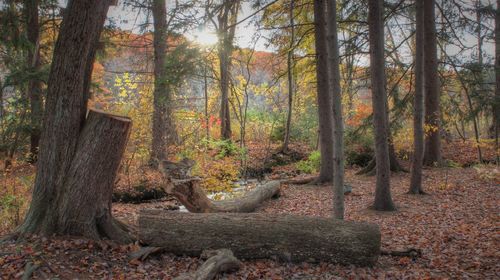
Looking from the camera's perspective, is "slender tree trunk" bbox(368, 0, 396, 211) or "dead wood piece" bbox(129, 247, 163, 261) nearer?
"dead wood piece" bbox(129, 247, 163, 261)

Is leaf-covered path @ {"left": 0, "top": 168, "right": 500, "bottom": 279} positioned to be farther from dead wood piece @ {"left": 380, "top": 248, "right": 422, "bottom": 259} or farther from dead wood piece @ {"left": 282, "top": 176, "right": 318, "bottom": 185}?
dead wood piece @ {"left": 282, "top": 176, "right": 318, "bottom": 185}

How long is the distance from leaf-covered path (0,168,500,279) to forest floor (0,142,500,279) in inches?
0.4

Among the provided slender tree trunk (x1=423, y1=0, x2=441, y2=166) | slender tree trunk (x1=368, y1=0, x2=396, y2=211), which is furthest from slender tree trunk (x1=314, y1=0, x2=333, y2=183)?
slender tree trunk (x1=368, y1=0, x2=396, y2=211)

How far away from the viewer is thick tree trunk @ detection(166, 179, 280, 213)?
23.6 ft

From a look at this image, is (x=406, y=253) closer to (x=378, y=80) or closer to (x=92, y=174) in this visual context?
(x=378, y=80)

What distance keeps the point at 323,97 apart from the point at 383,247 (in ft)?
19.6

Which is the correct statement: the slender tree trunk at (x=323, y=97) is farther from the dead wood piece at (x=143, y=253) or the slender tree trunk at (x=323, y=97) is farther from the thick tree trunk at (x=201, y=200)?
the dead wood piece at (x=143, y=253)

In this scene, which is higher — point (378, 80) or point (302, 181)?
point (378, 80)

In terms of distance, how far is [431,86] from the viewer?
12805 millimetres

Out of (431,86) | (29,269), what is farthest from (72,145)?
(431,86)

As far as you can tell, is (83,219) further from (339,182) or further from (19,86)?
(19,86)

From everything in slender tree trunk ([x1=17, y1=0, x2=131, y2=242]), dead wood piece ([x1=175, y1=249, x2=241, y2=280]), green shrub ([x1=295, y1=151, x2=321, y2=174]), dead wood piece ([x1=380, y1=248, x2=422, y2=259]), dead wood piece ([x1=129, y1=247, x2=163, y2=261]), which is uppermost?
slender tree trunk ([x1=17, y1=0, x2=131, y2=242])

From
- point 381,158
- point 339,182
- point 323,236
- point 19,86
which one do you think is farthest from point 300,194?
point 19,86

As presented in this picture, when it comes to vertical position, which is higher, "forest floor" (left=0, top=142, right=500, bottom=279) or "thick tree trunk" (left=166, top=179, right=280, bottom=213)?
"thick tree trunk" (left=166, top=179, right=280, bottom=213)
